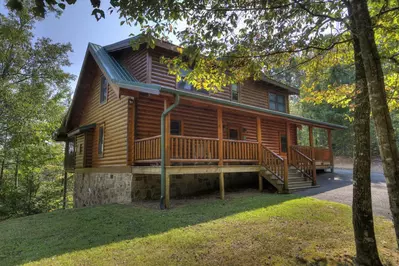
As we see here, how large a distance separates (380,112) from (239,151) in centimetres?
688

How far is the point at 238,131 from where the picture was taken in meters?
13.6

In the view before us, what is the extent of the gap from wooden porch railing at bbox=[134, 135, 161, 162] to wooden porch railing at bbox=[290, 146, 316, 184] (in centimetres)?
724

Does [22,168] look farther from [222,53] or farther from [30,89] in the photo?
[222,53]

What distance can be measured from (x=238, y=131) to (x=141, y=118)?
226 inches

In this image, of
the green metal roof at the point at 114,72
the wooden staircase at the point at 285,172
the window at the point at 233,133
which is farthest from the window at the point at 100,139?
the wooden staircase at the point at 285,172

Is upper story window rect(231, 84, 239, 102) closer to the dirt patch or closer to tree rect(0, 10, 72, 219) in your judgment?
tree rect(0, 10, 72, 219)

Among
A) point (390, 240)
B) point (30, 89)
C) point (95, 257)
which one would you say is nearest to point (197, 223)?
point (95, 257)

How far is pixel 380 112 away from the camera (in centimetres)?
343

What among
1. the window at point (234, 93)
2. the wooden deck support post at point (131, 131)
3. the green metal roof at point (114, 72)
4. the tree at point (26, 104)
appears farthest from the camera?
the tree at point (26, 104)

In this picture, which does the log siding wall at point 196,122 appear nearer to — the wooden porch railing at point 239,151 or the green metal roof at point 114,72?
the green metal roof at point 114,72

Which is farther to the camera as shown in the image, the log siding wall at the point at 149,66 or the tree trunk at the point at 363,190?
the log siding wall at the point at 149,66

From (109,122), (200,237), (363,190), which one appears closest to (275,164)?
(200,237)

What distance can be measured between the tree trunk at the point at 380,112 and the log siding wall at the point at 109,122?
8.19 meters

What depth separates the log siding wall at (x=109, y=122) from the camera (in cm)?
1016
